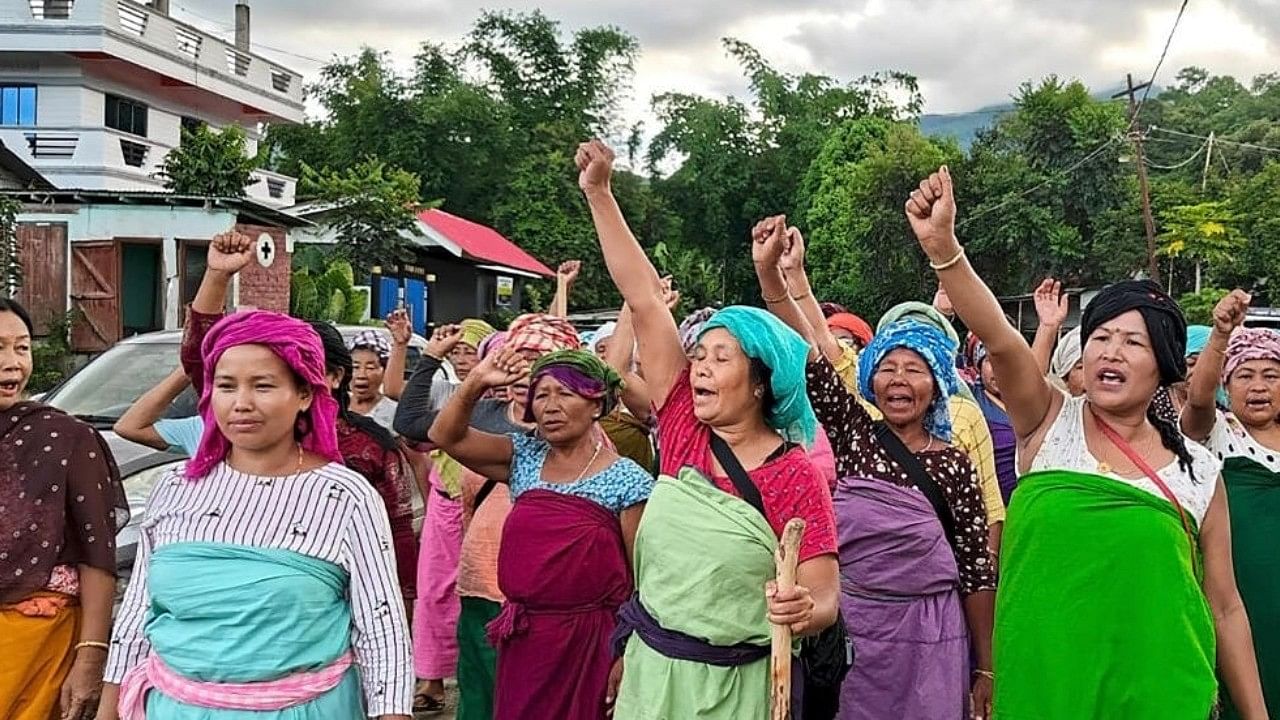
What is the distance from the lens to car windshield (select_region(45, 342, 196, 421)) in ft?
23.7

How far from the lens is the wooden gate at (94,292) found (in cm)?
1875

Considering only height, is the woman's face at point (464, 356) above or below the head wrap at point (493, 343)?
below

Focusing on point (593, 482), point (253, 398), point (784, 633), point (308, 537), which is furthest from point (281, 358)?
point (784, 633)

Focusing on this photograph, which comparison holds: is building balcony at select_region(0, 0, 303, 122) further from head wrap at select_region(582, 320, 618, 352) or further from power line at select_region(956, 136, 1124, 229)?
head wrap at select_region(582, 320, 618, 352)

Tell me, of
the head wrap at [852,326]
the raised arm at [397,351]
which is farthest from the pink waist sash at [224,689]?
the head wrap at [852,326]

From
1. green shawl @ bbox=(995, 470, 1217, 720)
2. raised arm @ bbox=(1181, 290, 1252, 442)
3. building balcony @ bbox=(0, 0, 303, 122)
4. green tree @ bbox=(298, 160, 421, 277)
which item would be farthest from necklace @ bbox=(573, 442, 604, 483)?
building balcony @ bbox=(0, 0, 303, 122)

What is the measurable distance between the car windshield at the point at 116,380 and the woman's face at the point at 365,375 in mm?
1786

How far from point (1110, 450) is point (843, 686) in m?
1.08

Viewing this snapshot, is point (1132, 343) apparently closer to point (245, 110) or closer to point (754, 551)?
point (754, 551)

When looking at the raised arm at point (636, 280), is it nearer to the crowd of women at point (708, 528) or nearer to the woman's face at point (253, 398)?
the crowd of women at point (708, 528)

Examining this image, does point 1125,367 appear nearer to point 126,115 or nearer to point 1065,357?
point 1065,357

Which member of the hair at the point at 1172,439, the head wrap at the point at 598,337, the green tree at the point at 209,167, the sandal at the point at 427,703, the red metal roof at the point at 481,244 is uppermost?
the green tree at the point at 209,167

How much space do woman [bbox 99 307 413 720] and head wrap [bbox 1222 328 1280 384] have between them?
3003 millimetres

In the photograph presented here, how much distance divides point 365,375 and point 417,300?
24.9 meters
